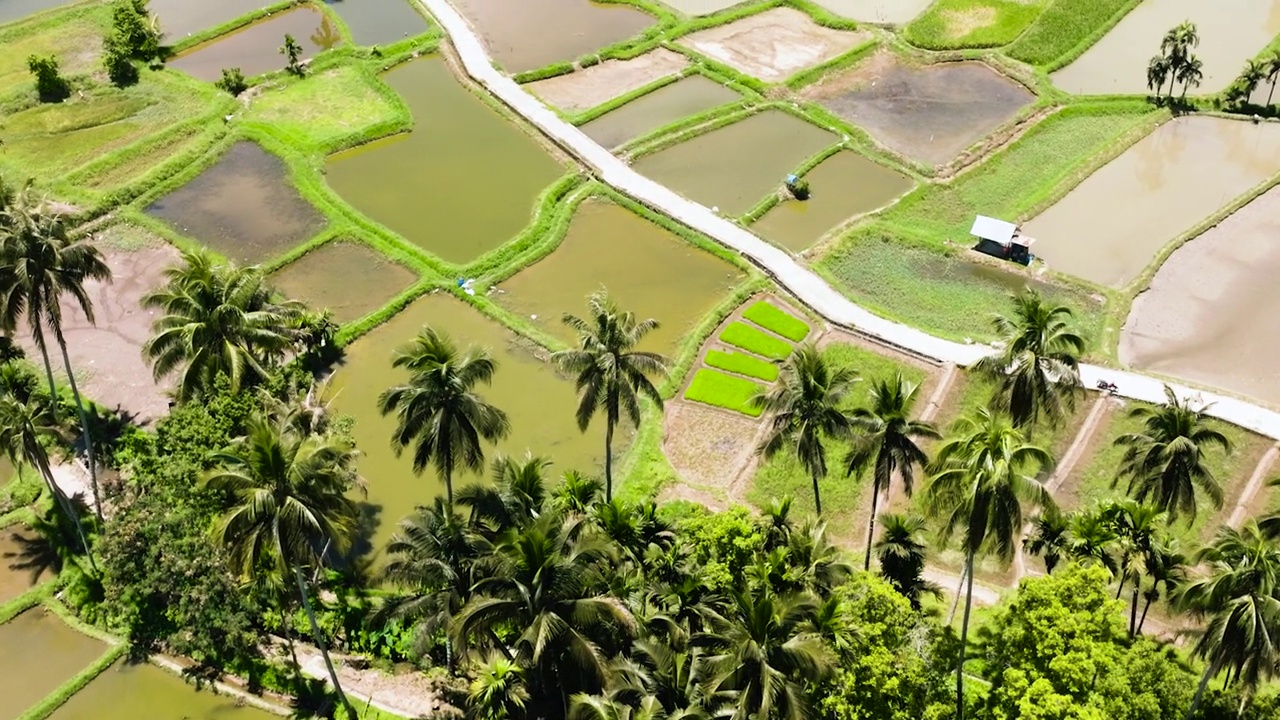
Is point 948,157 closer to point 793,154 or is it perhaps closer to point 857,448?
point 793,154

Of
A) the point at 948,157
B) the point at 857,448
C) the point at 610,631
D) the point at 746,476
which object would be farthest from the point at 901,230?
the point at 610,631

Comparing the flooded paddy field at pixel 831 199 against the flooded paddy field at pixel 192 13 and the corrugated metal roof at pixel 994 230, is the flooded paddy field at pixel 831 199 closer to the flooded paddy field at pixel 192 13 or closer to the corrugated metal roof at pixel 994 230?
the corrugated metal roof at pixel 994 230

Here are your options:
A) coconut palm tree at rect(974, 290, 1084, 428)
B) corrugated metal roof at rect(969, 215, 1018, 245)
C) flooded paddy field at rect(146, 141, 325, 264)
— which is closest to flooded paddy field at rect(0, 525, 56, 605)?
flooded paddy field at rect(146, 141, 325, 264)

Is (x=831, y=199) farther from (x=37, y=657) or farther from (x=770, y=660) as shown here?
(x=37, y=657)

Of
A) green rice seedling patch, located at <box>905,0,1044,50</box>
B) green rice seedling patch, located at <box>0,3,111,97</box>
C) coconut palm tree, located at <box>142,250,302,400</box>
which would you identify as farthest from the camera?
green rice seedling patch, located at <box>905,0,1044,50</box>

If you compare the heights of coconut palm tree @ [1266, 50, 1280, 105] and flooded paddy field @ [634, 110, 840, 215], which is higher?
coconut palm tree @ [1266, 50, 1280, 105]

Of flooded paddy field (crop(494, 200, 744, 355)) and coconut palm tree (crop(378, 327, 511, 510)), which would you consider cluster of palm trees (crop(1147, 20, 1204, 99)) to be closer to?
flooded paddy field (crop(494, 200, 744, 355))
